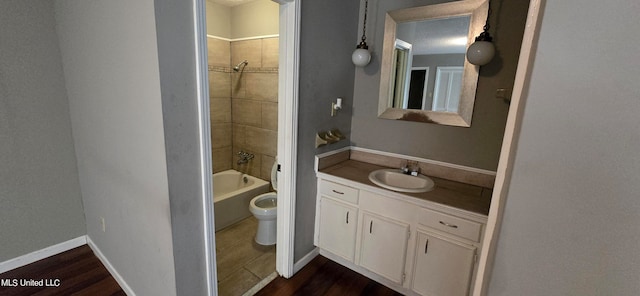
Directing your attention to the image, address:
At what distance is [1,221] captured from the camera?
1881 millimetres

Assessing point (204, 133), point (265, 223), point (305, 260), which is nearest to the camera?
point (204, 133)

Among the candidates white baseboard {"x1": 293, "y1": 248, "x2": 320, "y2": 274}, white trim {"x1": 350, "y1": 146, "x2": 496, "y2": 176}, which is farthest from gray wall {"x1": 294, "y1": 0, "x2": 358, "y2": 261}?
white trim {"x1": 350, "y1": 146, "x2": 496, "y2": 176}

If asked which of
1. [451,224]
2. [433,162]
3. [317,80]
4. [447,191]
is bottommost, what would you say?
[451,224]

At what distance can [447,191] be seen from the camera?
1749 mm

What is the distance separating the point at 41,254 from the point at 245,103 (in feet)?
7.37

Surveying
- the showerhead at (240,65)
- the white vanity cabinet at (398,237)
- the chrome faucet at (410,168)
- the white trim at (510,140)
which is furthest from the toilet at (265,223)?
the white trim at (510,140)

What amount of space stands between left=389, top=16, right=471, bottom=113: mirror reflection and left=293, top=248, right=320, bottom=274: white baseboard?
4.71 feet

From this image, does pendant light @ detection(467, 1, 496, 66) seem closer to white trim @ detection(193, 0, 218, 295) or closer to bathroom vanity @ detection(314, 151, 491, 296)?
bathroom vanity @ detection(314, 151, 491, 296)

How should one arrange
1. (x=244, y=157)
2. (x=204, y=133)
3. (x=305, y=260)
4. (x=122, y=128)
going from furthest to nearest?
(x=244, y=157), (x=305, y=260), (x=122, y=128), (x=204, y=133)

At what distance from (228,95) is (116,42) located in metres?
1.98

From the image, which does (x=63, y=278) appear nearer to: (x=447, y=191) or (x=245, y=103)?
(x=245, y=103)

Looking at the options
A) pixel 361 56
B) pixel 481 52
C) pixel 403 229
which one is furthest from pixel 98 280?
pixel 481 52

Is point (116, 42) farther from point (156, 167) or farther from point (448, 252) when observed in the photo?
point (448, 252)

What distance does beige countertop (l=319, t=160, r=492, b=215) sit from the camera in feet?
5.08
